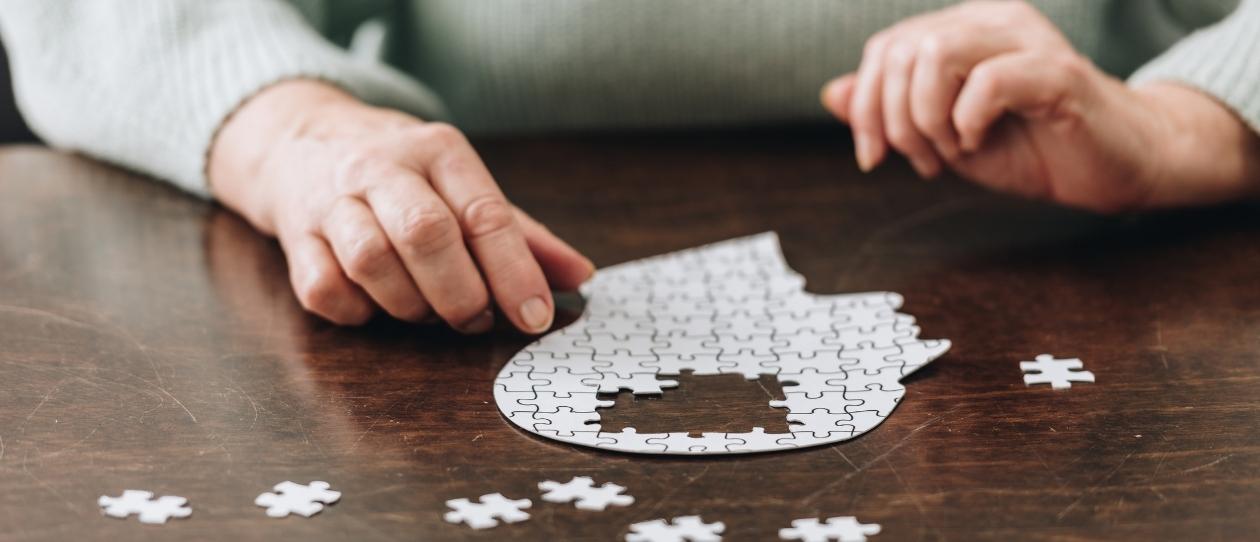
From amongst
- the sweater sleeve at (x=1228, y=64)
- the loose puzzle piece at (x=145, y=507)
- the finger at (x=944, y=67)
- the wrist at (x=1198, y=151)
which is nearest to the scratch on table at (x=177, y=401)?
the loose puzzle piece at (x=145, y=507)

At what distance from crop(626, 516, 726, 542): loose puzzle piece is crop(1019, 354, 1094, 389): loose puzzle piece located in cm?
30

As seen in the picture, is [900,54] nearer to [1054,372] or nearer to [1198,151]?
[1198,151]

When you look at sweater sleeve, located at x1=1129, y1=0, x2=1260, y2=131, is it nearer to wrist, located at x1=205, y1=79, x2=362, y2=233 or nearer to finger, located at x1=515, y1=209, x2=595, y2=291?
finger, located at x1=515, y1=209, x2=595, y2=291

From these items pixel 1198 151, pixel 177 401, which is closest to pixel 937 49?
Result: pixel 1198 151

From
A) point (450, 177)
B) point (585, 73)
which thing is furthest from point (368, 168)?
point (585, 73)

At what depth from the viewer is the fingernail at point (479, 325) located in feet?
3.17

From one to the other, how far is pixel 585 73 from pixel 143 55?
20.7 inches

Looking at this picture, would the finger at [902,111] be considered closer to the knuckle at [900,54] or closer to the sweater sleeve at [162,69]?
the knuckle at [900,54]

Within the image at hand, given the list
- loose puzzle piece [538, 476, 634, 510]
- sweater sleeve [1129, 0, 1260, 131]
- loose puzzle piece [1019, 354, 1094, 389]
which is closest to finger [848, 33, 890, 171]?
sweater sleeve [1129, 0, 1260, 131]

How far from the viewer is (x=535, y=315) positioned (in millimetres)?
960

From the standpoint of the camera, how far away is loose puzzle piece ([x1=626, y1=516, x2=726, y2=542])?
2.11ft

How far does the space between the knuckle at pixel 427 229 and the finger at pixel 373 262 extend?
0.02 meters

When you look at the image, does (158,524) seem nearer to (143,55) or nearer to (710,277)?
(710,277)

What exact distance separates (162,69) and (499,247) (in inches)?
23.1
